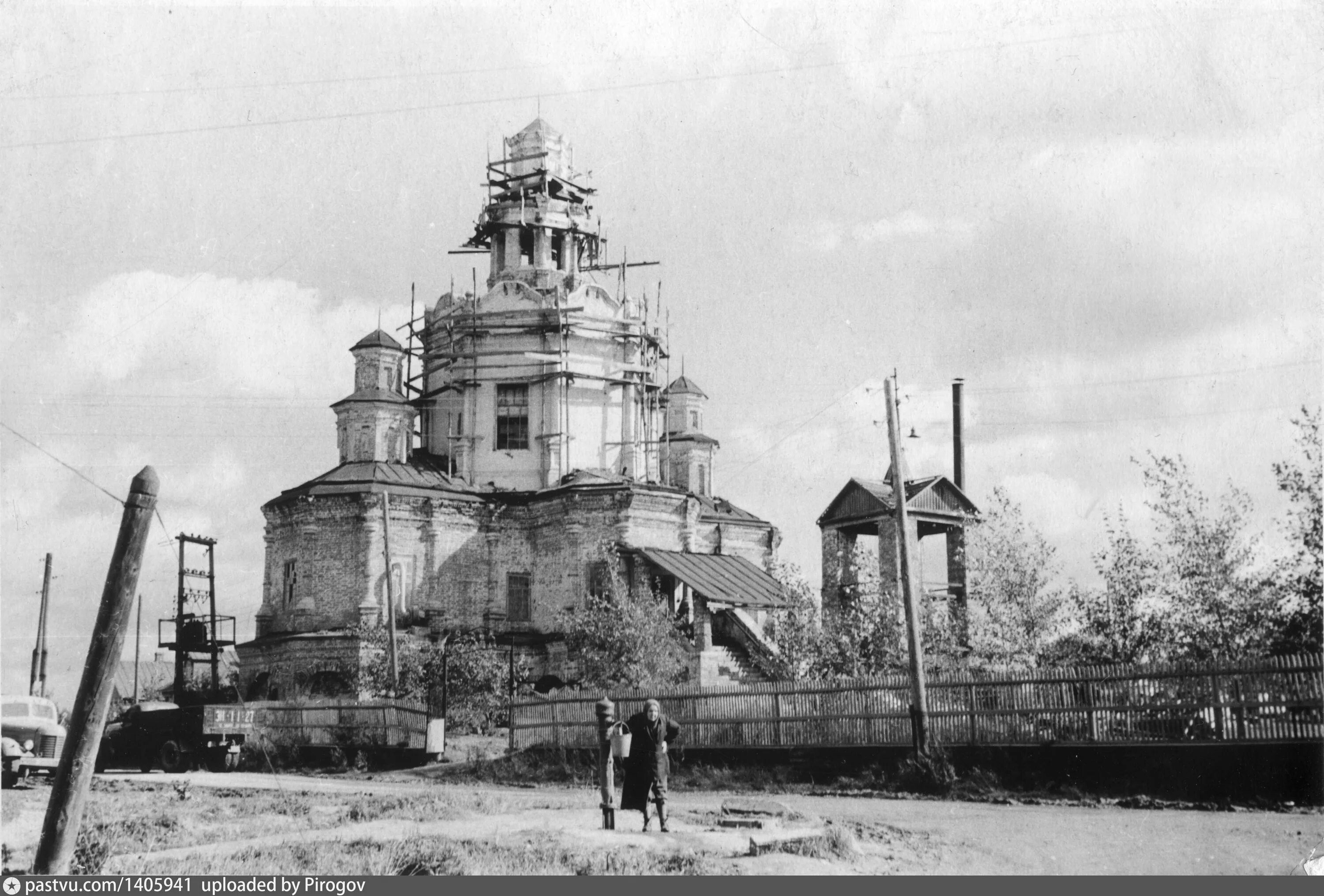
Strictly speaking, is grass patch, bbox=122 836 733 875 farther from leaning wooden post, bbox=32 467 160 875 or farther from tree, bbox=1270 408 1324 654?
tree, bbox=1270 408 1324 654

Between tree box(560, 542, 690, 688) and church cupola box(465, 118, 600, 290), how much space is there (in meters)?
15.1

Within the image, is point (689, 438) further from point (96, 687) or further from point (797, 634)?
point (96, 687)

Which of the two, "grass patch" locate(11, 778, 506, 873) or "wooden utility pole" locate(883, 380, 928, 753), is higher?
"wooden utility pole" locate(883, 380, 928, 753)

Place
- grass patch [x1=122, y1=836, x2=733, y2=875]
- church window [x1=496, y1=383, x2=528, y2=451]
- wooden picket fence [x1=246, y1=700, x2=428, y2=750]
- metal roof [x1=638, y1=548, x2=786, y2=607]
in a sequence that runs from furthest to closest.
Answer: church window [x1=496, y1=383, x2=528, y2=451] → metal roof [x1=638, y1=548, x2=786, y2=607] → wooden picket fence [x1=246, y1=700, x2=428, y2=750] → grass patch [x1=122, y1=836, x2=733, y2=875]

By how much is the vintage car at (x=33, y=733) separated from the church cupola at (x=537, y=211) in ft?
84.6

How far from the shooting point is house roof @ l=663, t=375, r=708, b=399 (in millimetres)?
50750

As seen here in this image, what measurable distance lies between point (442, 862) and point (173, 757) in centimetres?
1924

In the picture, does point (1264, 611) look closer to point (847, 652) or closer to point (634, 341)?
point (847, 652)

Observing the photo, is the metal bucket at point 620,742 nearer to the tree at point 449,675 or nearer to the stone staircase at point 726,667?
the tree at point 449,675

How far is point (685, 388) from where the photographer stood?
167ft

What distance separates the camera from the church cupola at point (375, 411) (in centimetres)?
4350

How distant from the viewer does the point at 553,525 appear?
42406mm

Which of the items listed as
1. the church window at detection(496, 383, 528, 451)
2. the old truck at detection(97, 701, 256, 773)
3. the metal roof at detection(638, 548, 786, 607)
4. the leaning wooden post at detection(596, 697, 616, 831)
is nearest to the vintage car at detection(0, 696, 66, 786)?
the old truck at detection(97, 701, 256, 773)

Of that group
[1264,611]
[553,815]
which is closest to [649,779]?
[553,815]
